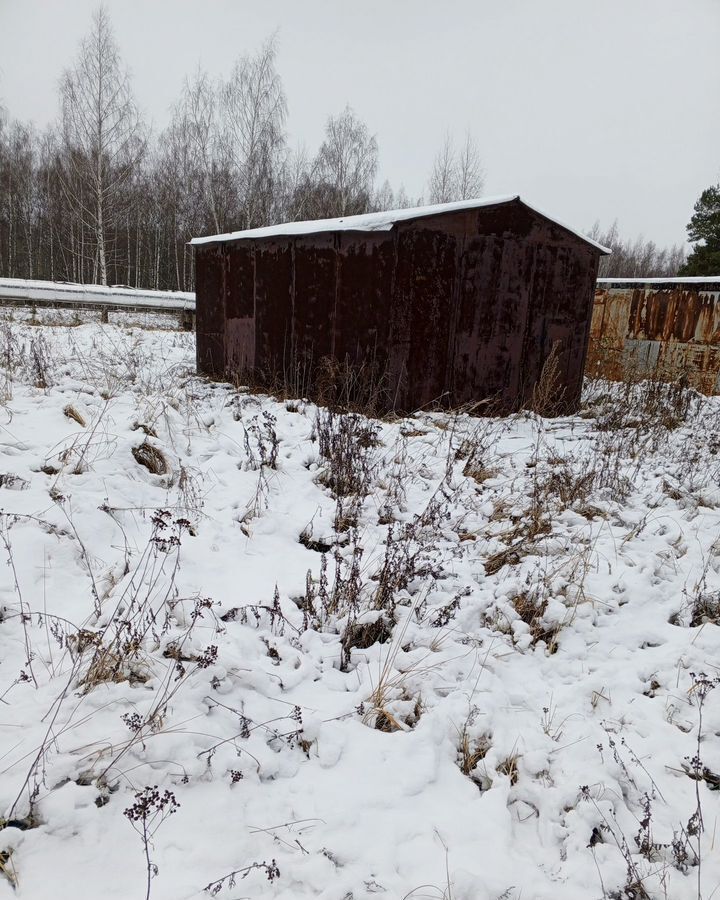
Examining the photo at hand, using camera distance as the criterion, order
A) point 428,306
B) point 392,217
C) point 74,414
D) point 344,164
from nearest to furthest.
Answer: point 74,414
point 392,217
point 428,306
point 344,164

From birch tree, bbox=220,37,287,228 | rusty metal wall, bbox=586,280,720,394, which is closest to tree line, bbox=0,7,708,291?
birch tree, bbox=220,37,287,228

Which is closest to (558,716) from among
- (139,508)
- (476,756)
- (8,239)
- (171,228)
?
(476,756)

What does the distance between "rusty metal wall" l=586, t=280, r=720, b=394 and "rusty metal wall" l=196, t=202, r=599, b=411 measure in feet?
8.10

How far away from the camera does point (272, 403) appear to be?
6273 millimetres

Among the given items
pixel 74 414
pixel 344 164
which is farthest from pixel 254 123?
pixel 74 414

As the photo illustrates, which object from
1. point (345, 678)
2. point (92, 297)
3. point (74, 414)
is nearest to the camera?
point (345, 678)

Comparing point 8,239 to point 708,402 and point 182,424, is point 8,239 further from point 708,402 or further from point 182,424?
point 708,402

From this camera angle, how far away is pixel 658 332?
923 centimetres

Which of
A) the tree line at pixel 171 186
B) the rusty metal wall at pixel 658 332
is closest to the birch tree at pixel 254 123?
the tree line at pixel 171 186

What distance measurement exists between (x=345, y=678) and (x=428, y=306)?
4.51 m

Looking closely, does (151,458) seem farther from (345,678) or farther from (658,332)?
(658,332)

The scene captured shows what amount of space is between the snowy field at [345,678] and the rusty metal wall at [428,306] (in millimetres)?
1997

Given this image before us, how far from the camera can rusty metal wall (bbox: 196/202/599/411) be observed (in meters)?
5.80

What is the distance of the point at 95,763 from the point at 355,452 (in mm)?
2902
